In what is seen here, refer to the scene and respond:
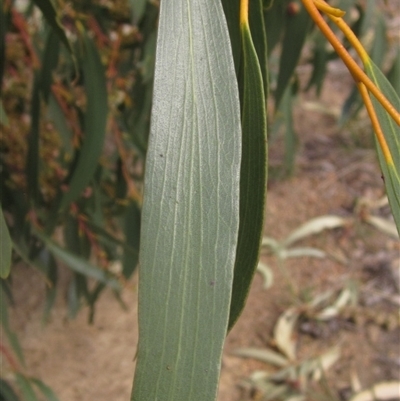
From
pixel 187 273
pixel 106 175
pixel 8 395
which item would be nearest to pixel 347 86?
pixel 106 175

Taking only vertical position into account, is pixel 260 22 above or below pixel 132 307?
above

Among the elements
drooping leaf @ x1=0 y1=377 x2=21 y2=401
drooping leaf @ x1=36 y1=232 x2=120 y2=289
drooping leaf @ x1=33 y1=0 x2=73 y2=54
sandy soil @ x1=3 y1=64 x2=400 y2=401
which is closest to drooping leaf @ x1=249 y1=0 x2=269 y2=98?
drooping leaf @ x1=33 y1=0 x2=73 y2=54

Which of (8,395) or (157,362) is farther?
(8,395)

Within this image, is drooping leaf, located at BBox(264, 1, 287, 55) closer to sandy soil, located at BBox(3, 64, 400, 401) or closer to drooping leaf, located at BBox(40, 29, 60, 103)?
drooping leaf, located at BBox(40, 29, 60, 103)

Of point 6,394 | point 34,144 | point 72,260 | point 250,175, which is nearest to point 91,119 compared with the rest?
point 34,144

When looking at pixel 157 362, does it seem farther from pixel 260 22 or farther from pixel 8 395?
pixel 8 395

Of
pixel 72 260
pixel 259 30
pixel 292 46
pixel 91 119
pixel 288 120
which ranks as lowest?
pixel 72 260

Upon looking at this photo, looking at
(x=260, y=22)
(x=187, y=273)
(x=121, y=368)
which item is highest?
(x=260, y=22)

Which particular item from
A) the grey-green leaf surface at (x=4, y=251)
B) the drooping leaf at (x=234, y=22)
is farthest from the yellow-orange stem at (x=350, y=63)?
the grey-green leaf surface at (x=4, y=251)

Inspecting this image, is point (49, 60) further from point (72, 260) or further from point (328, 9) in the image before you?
point (328, 9)
